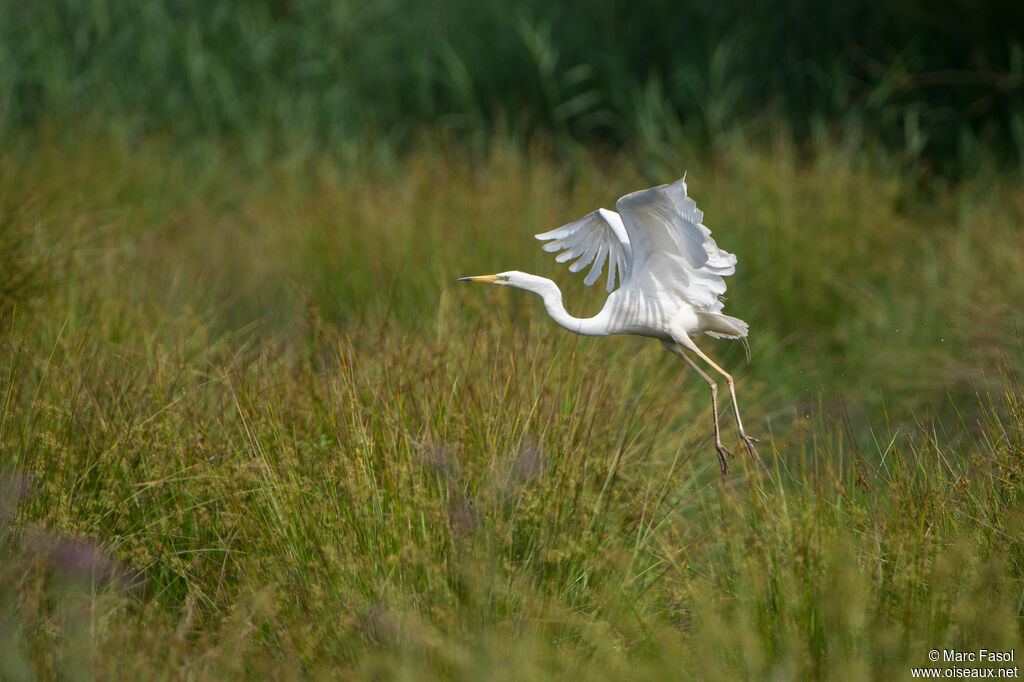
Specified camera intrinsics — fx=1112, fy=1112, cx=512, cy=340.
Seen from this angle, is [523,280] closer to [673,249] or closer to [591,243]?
[673,249]

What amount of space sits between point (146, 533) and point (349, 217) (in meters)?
3.11

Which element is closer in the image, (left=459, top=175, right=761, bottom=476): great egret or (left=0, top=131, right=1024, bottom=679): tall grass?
(left=0, top=131, right=1024, bottom=679): tall grass

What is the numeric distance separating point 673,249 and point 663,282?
0.41ft

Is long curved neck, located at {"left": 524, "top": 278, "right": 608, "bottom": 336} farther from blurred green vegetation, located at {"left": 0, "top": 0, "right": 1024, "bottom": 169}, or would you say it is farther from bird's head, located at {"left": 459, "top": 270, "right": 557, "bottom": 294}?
blurred green vegetation, located at {"left": 0, "top": 0, "right": 1024, "bottom": 169}

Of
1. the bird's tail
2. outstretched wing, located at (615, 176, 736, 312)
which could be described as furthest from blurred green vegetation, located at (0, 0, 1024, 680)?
outstretched wing, located at (615, 176, 736, 312)

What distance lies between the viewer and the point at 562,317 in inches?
118

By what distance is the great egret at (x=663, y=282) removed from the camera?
2934 mm

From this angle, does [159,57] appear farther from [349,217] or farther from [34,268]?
[34,268]

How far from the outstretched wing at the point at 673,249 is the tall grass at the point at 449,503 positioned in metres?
0.47

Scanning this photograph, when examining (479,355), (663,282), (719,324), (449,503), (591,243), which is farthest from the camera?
(479,355)

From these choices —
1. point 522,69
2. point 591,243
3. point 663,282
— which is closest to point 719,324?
point 663,282

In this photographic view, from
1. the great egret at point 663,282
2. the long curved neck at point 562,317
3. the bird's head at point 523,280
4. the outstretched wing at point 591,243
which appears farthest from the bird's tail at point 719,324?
the bird's head at point 523,280

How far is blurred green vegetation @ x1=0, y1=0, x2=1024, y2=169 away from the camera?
28.3 feet

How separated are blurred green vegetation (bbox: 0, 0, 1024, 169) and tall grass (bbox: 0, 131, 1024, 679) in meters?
3.74
